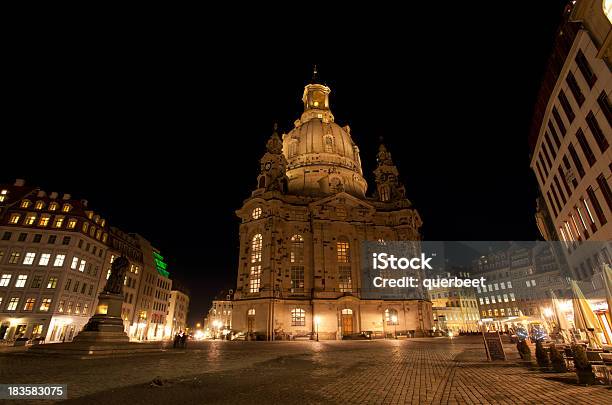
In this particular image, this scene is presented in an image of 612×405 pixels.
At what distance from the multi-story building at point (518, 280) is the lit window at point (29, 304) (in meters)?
81.8

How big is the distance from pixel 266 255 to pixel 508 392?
38698 mm

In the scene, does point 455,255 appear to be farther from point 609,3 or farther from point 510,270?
point 609,3

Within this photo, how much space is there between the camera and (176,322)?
9450cm

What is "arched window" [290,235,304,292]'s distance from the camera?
45969mm


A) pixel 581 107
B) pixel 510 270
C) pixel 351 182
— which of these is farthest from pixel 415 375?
pixel 510 270

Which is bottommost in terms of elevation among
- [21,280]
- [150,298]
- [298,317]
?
[298,317]

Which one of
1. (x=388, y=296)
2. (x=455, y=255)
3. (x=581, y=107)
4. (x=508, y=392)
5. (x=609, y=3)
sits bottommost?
(x=508, y=392)

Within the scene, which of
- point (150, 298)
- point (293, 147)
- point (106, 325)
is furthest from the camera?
point (150, 298)

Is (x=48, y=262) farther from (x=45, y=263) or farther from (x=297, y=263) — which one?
(x=297, y=263)

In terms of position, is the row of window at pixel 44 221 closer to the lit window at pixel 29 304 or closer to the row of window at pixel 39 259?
the row of window at pixel 39 259

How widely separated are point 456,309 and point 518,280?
19030 mm

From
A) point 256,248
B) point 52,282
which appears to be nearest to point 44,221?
point 52,282

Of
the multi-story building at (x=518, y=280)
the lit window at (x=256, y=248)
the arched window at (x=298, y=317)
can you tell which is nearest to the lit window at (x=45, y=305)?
the lit window at (x=256, y=248)

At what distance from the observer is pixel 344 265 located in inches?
1908
